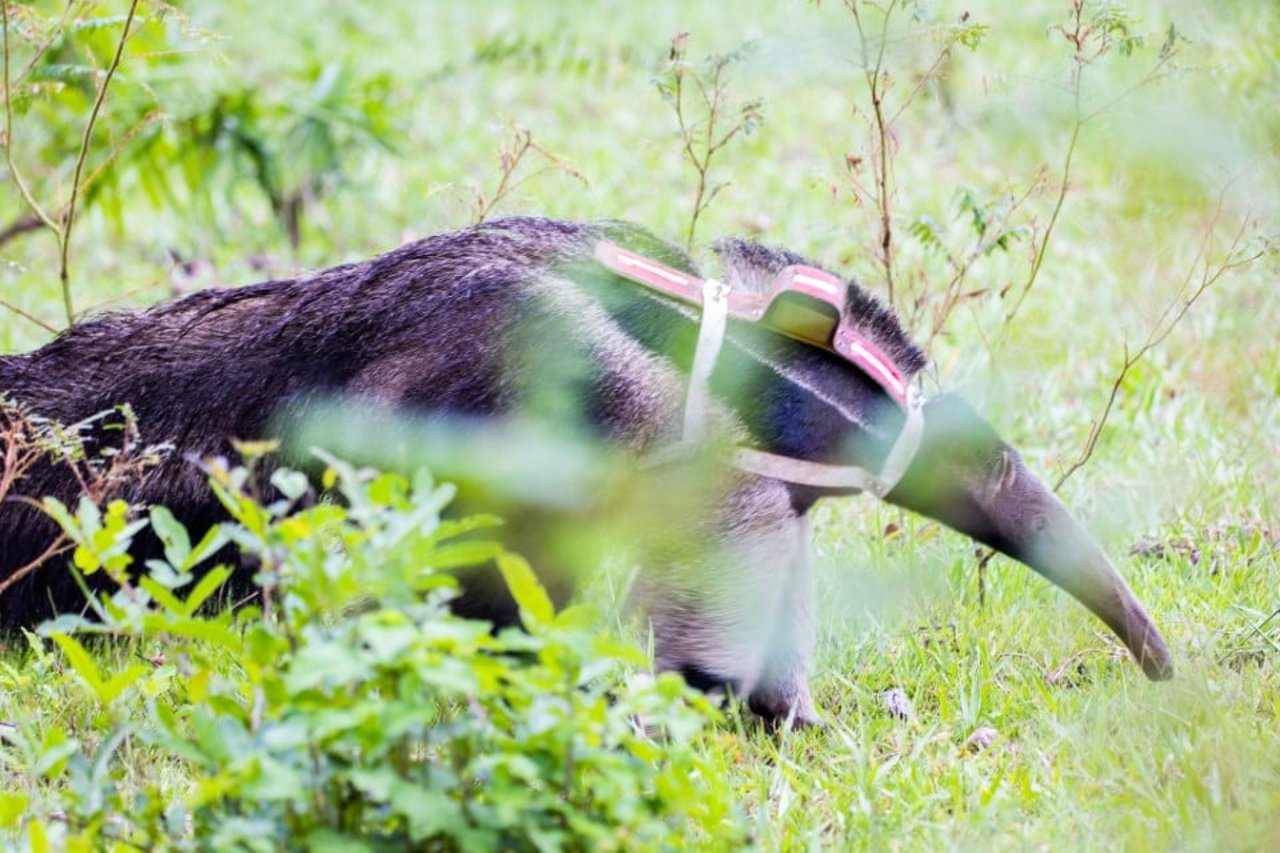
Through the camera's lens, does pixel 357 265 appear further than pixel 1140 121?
Yes

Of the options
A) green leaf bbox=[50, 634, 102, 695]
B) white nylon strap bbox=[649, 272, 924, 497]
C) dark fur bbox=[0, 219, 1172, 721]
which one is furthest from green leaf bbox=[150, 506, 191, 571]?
white nylon strap bbox=[649, 272, 924, 497]

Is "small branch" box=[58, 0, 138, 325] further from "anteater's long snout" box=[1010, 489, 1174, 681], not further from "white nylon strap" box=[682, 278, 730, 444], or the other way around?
"anteater's long snout" box=[1010, 489, 1174, 681]

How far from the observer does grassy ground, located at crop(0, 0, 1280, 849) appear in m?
3.41

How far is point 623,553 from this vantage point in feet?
14.5

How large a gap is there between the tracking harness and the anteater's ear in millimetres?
153

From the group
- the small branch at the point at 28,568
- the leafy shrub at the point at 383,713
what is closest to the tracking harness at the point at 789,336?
the leafy shrub at the point at 383,713

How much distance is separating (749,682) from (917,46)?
215 centimetres

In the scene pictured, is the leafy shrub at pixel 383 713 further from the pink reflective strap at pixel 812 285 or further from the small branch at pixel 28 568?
the pink reflective strap at pixel 812 285

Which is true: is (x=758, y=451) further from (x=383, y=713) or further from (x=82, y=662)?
(x=383, y=713)

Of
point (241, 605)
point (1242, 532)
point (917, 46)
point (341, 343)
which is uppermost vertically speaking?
point (917, 46)

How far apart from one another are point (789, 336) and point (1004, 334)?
1.60 metres

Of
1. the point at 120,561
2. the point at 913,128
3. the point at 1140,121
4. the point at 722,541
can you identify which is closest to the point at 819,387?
the point at 722,541

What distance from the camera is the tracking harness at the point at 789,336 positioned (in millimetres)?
3766

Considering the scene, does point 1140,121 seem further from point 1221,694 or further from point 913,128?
point 913,128
